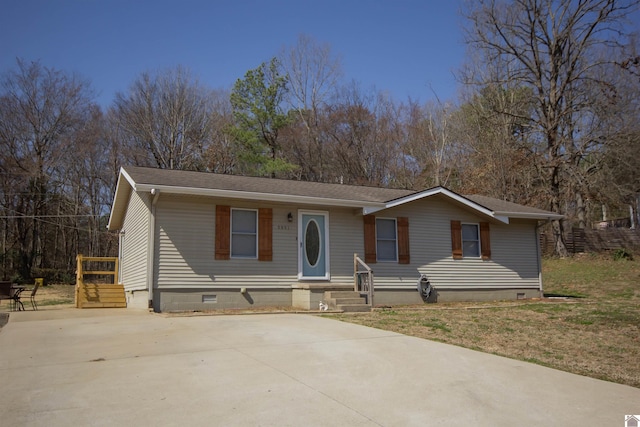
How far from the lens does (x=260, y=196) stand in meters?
12.0

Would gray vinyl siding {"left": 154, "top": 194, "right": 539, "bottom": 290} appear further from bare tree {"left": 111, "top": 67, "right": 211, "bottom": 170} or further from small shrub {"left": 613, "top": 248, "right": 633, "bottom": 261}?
bare tree {"left": 111, "top": 67, "right": 211, "bottom": 170}

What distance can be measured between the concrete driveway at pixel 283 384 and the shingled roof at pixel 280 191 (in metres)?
4.60

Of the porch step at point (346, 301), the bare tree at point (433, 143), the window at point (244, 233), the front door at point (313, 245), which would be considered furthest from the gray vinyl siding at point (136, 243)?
the bare tree at point (433, 143)

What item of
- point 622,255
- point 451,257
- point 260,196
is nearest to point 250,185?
point 260,196

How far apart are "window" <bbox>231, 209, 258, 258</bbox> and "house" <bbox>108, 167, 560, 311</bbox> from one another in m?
0.03

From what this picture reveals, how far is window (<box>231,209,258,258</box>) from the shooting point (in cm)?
1227

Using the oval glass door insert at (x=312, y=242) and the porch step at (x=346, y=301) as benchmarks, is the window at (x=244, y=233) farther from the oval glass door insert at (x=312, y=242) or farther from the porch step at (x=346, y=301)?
the porch step at (x=346, y=301)

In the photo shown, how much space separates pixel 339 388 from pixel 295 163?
85.2 ft

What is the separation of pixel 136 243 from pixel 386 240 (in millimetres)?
6844

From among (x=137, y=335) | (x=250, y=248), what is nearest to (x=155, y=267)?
(x=250, y=248)

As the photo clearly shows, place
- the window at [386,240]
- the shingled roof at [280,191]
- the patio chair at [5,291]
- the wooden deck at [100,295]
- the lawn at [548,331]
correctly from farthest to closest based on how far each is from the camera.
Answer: the window at [386,240] → the wooden deck at [100,295] → the patio chair at [5,291] → the shingled roof at [280,191] → the lawn at [548,331]

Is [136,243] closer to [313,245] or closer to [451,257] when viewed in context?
[313,245]

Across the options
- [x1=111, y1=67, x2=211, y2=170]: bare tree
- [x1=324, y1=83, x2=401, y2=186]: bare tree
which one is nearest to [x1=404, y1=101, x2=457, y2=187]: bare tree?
[x1=324, y1=83, x2=401, y2=186]: bare tree

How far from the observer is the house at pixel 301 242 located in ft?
37.7
